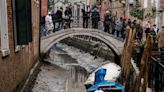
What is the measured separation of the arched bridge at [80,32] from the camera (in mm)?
24769

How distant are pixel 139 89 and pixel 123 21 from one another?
55.1 feet

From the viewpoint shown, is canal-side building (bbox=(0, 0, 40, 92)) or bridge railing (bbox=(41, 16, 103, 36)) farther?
bridge railing (bbox=(41, 16, 103, 36))

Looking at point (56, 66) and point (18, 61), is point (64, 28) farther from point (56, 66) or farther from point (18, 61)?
point (18, 61)

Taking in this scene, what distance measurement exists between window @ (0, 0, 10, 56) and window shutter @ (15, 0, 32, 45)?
22.4 inches

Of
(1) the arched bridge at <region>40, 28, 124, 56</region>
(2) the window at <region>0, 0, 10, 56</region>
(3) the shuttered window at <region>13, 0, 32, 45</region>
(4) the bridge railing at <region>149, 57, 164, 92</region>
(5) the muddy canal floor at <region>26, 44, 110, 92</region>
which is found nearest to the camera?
(2) the window at <region>0, 0, 10, 56</region>

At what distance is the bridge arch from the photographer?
24.8 m

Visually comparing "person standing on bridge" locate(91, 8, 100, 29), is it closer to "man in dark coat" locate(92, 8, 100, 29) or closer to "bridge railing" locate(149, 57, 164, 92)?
"man in dark coat" locate(92, 8, 100, 29)

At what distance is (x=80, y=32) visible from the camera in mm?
25766

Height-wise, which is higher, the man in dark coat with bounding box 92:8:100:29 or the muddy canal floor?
the man in dark coat with bounding box 92:8:100:29

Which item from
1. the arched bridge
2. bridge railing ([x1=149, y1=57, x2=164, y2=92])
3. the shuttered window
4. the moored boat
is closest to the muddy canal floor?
the arched bridge

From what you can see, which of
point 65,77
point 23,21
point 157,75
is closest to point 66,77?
point 65,77

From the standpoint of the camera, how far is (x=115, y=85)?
42.7ft

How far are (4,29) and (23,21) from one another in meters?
0.84

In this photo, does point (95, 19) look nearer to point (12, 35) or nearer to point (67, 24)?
point (67, 24)
